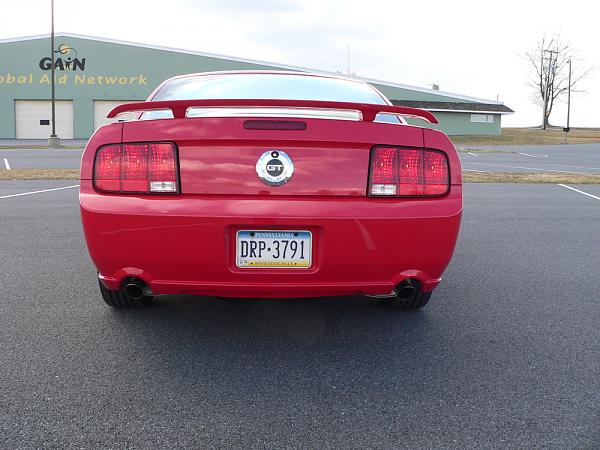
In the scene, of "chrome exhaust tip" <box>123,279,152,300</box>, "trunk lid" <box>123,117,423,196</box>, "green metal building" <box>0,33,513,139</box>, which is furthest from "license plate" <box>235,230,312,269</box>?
"green metal building" <box>0,33,513,139</box>

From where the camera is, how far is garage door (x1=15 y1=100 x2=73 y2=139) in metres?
39.3

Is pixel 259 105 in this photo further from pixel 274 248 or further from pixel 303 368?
pixel 303 368

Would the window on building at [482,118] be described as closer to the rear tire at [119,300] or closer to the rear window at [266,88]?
the rear window at [266,88]

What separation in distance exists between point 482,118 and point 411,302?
152ft

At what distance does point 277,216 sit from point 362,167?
452 millimetres

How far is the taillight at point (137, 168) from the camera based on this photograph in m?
2.74

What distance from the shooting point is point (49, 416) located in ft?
7.47

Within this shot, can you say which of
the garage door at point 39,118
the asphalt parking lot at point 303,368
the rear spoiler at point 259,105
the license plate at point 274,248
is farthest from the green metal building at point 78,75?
the license plate at point 274,248

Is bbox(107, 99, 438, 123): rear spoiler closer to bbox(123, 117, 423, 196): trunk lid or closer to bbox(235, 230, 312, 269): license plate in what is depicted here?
bbox(123, 117, 423, 196): trunk lid

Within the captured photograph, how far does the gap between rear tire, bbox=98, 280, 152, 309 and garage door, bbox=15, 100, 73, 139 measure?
38.9m

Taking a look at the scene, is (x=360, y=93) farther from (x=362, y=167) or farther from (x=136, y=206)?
(x=136, y=206)

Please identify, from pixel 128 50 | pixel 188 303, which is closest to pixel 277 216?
pixel 188 303

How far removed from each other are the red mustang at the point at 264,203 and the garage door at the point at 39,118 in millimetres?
39661

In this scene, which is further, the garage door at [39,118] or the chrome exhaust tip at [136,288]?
the garage door at [39,118]
